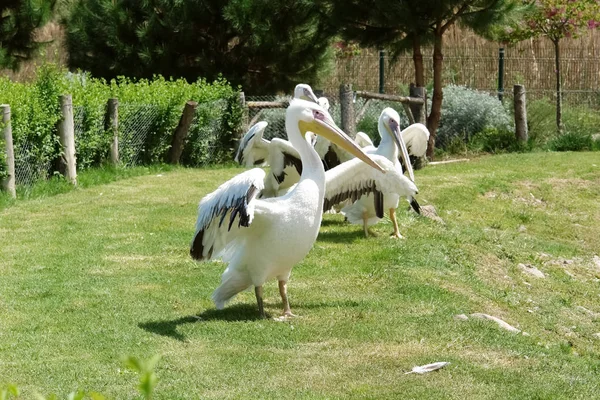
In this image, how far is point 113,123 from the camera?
13703 millimetres

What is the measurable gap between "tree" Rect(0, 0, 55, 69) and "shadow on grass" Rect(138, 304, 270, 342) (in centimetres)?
1296

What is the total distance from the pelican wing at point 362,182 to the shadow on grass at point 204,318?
1894mm

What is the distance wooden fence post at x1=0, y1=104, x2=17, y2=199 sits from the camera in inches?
420

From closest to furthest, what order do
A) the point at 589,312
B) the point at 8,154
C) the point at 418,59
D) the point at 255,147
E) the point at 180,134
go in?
the point at 589,312
the point at 255,147
the point at 8,154
the point at 180,134
the point at 418,59

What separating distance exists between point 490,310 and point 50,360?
3.20 m

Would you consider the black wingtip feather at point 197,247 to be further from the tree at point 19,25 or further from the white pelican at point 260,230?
the tree at point 19,25

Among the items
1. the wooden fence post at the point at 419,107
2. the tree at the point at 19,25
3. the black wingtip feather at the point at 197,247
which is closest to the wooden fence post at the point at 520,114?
the wooden fence post at the point at 419,107

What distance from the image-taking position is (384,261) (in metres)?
8.38

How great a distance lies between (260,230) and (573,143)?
42.0ft

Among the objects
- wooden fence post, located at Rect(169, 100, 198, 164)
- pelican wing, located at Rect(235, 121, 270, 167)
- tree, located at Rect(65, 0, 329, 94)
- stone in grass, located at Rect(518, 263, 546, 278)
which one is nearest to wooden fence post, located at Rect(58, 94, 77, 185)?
wooden fence post, located at Rect(169, 100, 198, 164)

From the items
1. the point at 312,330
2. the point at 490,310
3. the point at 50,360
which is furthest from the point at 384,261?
the point at 50,360

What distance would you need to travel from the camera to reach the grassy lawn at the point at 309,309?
16.6 ft

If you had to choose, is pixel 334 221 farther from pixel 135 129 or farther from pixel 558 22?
pixel 558 22

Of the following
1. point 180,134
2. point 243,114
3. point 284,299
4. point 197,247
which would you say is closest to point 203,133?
point 180,134
